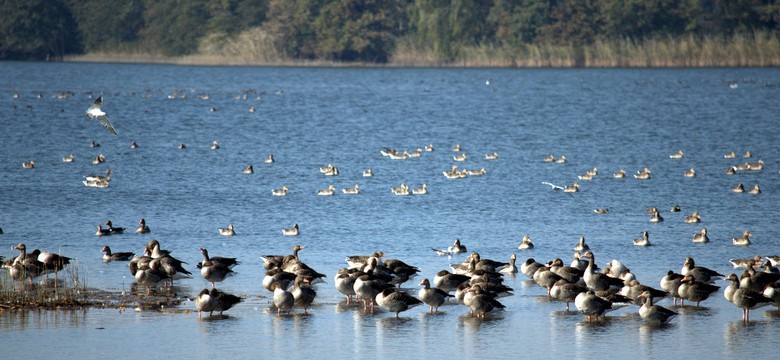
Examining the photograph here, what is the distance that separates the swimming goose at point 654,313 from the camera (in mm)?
19297

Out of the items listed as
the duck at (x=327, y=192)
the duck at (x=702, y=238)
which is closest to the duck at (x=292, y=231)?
the duck at (x=327, y=192)

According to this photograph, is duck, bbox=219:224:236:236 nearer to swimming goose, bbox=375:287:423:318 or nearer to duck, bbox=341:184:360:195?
duck, bbox=341:184:360:195

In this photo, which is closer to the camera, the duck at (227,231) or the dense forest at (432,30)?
the duck at (227,231)

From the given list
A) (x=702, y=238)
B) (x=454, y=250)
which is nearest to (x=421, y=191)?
(x=702, y=238)

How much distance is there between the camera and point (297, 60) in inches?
5541

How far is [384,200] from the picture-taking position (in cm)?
3781

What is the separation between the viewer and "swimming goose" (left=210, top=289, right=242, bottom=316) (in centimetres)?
1972

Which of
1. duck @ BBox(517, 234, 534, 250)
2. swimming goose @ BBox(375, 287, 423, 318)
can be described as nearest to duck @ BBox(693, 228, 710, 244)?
duck @ BBox(517, 234, 534, 250)

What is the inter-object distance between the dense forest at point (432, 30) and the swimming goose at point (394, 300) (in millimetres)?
103346

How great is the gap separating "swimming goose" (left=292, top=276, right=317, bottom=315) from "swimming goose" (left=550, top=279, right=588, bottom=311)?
4333mm

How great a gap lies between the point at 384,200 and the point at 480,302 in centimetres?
1808

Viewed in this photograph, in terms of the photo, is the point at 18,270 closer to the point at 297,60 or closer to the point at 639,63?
the point at 639,63

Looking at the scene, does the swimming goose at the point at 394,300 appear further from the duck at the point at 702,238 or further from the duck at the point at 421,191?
the duck at the point at 421,191

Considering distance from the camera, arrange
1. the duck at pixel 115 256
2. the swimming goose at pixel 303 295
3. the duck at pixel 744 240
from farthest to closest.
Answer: the duck at pixel 744 240 < the duck at pixel 115 256 < the swimming goose at pixel 303 295
